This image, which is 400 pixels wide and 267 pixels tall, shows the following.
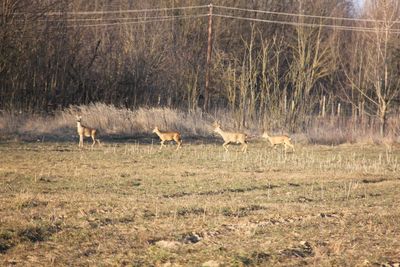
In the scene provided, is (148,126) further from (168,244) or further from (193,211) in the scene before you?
(168,244)

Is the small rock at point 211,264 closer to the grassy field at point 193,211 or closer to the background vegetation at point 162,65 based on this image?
the grassy field at point 193,211

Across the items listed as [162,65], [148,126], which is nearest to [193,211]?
[148,126]

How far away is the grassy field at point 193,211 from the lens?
736cm

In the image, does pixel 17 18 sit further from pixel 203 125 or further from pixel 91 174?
pixel 91 174

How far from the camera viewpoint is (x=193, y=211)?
10.1 meters

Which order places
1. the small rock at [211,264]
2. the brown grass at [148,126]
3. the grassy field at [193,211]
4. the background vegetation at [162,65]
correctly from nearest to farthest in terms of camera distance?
the small rock at [211,264], the grassy field at [193,211], the brown grass at [148,126], the background vegetation at [162,65]

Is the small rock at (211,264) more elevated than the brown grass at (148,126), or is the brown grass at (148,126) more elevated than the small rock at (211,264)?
the small rock at (211,264)

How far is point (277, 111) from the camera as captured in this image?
31203 millimetres

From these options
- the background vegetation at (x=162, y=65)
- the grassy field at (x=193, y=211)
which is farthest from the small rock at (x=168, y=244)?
the background vegetation at (x=162, y=65)

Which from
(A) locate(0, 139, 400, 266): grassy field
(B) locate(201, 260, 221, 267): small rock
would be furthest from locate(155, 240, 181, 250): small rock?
(B) locate(201, 260, 221, 267): small rock

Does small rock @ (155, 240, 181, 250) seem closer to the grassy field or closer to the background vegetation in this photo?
the grassy field

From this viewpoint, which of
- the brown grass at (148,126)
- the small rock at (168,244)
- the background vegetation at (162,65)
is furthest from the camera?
the background vegetation at (162,65)

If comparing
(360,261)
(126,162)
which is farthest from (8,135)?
(360,261)

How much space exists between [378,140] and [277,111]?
577 cm
